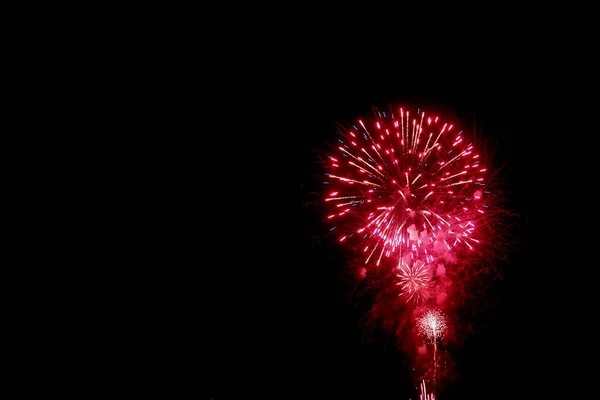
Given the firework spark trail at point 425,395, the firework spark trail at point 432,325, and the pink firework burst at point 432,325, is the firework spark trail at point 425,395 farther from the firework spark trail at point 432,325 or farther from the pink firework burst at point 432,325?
the pink firework burst at point 432,325

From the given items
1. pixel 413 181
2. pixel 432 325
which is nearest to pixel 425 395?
pixel 432 325

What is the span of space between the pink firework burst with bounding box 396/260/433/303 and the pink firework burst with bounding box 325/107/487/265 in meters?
0.22

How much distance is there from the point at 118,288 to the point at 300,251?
3318 mm

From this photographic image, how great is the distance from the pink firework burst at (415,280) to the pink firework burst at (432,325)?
1.00 feet

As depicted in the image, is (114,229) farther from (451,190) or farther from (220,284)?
(451,190)

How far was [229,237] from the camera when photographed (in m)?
8.91

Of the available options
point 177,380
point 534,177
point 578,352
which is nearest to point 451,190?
point 534,177

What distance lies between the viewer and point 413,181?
7762mm

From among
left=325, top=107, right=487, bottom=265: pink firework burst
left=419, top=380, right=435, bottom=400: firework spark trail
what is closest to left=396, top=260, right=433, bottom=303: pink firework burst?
left=325, top=107, right=487, bottom=265: pink firework burst

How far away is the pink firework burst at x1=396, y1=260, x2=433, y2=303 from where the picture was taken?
28.0ft

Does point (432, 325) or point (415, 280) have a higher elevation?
point (415, 280)

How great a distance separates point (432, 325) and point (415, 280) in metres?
0.95

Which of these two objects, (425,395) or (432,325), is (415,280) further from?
(425,395)

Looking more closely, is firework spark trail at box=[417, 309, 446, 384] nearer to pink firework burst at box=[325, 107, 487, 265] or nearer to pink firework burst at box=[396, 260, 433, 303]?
pink firework burst at box=[396, 260, 433, 303]
